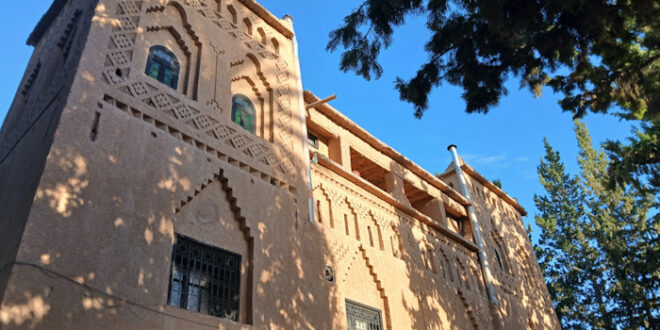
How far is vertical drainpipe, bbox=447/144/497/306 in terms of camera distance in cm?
1321

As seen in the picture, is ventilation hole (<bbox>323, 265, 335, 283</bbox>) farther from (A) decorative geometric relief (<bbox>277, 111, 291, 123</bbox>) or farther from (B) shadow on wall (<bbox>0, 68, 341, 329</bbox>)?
(A) decorative geometric relief (<bbox>277, 111, 291, 123</bbox>)

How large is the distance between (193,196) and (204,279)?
1.10m

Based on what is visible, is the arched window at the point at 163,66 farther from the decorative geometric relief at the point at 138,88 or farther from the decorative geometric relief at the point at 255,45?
the decorative geometric relief at the point at 255,45

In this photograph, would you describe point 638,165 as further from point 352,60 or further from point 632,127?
point 352,60

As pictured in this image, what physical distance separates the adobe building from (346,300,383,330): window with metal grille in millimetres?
63

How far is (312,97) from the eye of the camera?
35.7 feet

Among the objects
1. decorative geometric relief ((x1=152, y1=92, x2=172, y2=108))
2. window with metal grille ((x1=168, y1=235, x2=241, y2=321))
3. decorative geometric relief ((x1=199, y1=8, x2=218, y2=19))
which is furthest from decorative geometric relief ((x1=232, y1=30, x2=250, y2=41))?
window with metal grille ((x1=168, y1=235, x2=241, y2=321))

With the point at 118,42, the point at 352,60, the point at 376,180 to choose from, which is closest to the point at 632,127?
the point at 376,180

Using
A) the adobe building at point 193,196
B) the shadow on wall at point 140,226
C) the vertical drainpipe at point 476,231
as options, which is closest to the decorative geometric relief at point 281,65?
the adobe building at point 193,196

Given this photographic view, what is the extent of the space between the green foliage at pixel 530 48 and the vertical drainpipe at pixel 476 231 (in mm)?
6968

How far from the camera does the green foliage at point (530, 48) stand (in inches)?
231

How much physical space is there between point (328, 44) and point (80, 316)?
4.46 m

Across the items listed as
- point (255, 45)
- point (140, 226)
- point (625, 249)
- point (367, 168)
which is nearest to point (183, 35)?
point (255, 45)

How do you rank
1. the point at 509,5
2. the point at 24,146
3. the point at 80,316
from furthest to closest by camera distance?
the point at 24,146 < the point at 509,5 < the point at 80,316
